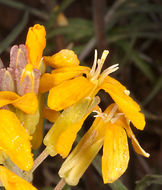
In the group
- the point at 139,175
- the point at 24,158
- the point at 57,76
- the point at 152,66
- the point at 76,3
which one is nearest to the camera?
the point at 24,158

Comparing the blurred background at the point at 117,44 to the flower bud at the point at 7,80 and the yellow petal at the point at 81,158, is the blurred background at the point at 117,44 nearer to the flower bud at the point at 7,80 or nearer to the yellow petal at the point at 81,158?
the yellow petal at the point at 81,158

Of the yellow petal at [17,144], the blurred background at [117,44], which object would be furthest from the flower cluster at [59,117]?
the blurred background at [117,44]

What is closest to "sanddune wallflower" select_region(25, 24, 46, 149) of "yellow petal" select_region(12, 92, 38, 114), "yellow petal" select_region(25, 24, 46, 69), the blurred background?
"yellow petal" select_region(25, 24, 46, 69)

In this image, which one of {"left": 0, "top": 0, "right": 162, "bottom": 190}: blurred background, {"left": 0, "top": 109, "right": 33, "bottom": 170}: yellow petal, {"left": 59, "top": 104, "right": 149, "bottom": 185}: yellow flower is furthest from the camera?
{"left": 0, "top": 0, "right": 162, "bottom": 190}: blurred background

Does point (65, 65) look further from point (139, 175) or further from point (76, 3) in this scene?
point (76, 3)

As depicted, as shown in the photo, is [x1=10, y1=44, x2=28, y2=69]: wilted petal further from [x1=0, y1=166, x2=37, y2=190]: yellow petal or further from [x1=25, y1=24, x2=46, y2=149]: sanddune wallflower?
[x1=0, y1=166, x2=37, y2=190]: yellow petal

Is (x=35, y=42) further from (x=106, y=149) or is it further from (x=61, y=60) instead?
(x=106, y=149)

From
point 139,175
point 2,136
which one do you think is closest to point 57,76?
point 2,136
